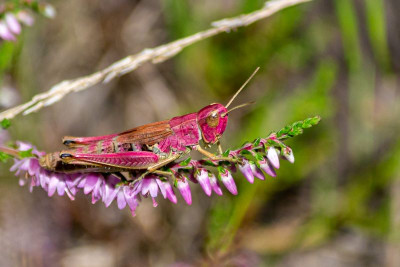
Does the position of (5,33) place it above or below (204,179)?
above

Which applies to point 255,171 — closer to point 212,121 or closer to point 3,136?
point 212,121

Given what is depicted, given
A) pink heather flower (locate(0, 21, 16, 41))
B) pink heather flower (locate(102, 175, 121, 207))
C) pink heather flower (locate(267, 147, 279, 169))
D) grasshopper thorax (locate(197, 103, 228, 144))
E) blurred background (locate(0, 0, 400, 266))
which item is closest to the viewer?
pink heather flower (locate(267, 147, 279, 169))

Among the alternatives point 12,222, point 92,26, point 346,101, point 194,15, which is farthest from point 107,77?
point 346,101

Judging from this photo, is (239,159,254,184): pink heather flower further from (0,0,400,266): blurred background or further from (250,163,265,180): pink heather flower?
(0,0,400,266): blurred background

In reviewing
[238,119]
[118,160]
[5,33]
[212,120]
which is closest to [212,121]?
[212,120]

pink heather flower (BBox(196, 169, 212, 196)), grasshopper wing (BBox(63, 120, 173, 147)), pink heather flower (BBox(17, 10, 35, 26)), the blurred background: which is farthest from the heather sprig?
the blurred background

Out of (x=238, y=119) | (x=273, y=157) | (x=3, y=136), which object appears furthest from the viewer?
(x=238, y=119)

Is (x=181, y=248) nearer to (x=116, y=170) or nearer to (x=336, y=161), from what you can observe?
(x=336, y=161)
